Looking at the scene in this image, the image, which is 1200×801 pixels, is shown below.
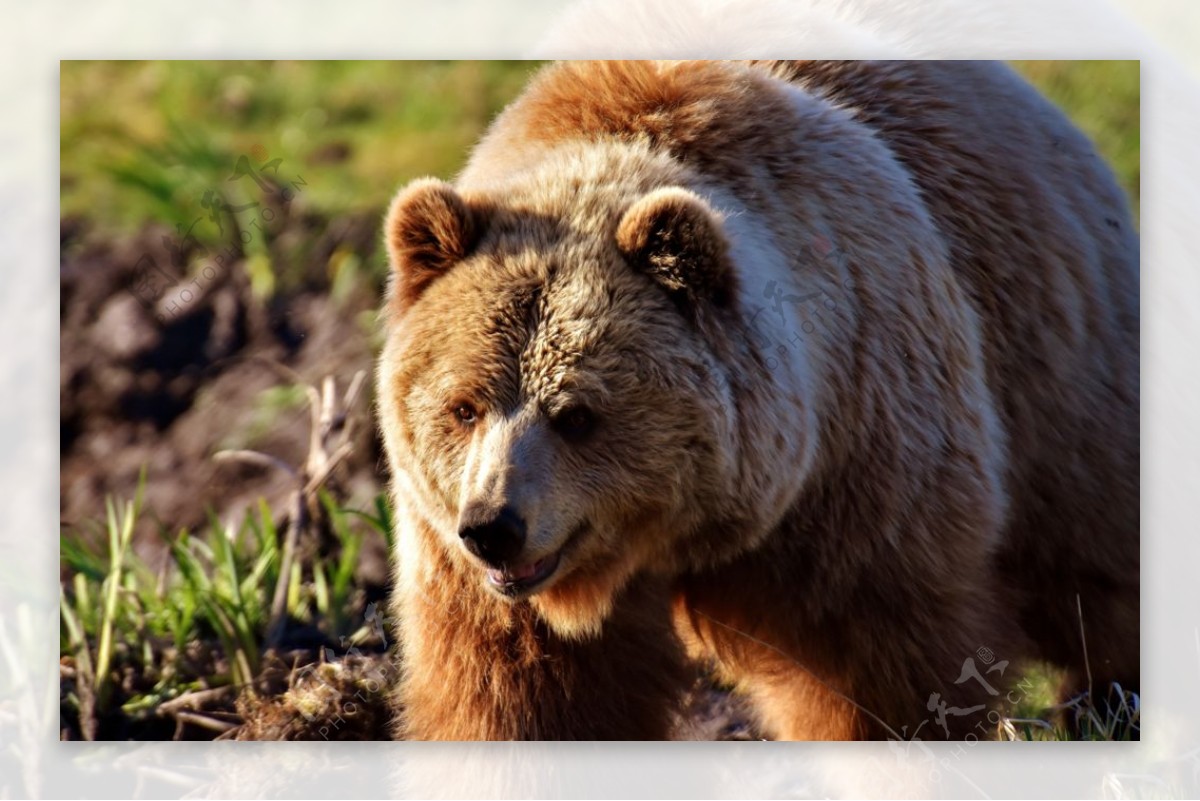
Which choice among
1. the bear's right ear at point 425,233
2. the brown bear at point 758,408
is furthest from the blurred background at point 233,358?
the bear's right ear at point 425,233

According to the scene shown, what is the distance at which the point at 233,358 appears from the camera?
4.81 m

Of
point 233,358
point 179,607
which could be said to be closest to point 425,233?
point 233,358

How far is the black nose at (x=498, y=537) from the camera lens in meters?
3.33

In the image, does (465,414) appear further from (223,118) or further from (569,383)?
(223,118)

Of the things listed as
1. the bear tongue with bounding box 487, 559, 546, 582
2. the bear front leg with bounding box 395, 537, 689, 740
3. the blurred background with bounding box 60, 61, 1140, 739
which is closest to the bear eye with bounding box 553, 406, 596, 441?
the bear tongue with bounding box 487, 559, 546, 582

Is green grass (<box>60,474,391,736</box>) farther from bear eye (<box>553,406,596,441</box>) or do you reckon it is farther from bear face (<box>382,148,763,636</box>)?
bear eye (<box>553,406,596,441</box>)

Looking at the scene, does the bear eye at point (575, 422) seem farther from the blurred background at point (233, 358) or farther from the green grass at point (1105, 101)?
the green grass at point (1105, 101)

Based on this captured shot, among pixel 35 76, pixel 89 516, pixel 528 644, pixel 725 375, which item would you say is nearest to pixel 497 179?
pixel 725 375

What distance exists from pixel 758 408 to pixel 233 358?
2006mm

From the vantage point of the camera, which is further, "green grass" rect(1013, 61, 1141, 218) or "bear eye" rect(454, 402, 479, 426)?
"green grass" rect(1013, 61, 1141, 218)

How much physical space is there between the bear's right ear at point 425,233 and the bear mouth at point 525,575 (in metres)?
0.74

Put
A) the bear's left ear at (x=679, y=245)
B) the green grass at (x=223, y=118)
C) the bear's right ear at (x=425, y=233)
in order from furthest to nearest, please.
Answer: the green grass at (x=223, y=118), the bear's right ear at (x=425, y=233), the bear's left ear at (x=679, y=245)

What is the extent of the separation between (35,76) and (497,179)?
4.97 feet

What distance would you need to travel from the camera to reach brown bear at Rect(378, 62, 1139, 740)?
352cm
